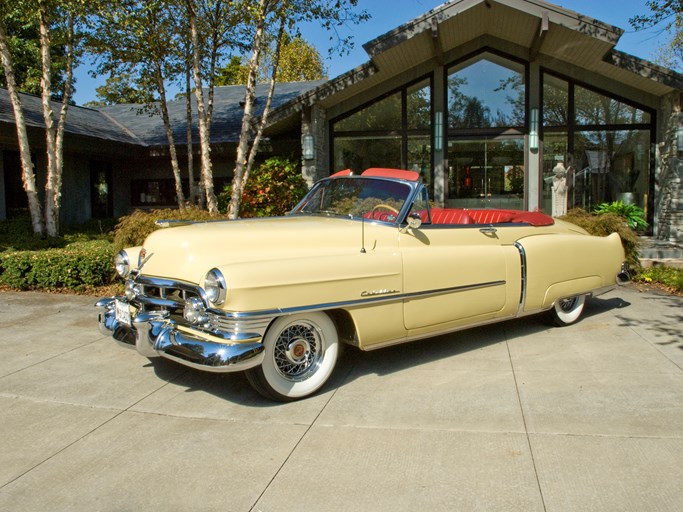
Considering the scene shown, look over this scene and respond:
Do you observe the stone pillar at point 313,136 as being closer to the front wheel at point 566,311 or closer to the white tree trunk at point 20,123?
the white tree trunk at point 20,123

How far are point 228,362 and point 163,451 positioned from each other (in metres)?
0.66

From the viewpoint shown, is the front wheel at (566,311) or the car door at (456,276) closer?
the car door at (456,276)

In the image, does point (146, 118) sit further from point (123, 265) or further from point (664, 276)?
point (664, 276)

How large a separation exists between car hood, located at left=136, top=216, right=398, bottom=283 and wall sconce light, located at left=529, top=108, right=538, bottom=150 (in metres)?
9.37

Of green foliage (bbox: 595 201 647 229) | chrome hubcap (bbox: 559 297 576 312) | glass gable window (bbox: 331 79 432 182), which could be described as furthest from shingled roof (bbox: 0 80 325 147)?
chrome hubcap (bbox: 559 297 576 312)

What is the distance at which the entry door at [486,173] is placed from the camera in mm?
13305

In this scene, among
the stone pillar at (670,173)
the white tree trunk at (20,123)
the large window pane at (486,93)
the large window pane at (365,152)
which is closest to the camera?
the white tree trunk at (20,123)

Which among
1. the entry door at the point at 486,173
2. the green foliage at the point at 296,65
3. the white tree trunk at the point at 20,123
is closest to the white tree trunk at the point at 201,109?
the white tree trunk at the point at 20,123

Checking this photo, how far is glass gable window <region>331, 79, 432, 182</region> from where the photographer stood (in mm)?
13562

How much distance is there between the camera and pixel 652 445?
11.4 feet

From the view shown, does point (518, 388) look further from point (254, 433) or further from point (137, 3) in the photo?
point (137, 3)

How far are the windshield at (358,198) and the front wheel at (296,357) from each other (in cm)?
119

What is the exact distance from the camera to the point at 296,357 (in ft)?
13.9

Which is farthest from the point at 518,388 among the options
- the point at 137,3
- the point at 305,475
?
the point at 137,3
